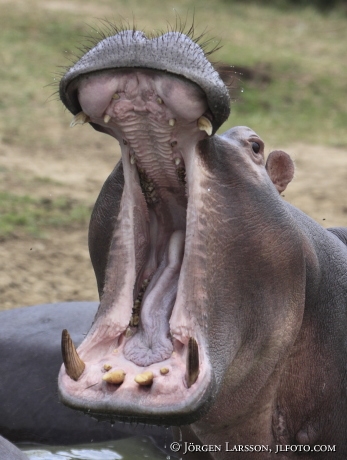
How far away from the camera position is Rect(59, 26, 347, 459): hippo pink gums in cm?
277

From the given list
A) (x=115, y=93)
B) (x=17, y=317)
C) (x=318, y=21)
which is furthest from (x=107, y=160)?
(x=318, y=21)

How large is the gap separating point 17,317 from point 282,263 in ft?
6.79

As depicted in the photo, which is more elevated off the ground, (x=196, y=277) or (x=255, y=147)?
(x=255, y=147)

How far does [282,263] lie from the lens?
3195 millimetres

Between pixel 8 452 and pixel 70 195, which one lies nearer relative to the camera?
pixel 8 452

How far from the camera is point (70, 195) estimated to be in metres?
8.52

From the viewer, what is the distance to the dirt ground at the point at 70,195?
6.54 meters

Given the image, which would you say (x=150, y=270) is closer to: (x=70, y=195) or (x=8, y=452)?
(x=8, y=452)

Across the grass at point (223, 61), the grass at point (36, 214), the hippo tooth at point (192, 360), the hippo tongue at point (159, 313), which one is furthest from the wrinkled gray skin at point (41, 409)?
the grass at point (223, 61)

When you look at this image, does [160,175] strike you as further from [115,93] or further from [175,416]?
[175,416]

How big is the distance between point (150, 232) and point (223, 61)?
9.07 metres

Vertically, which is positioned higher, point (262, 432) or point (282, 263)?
point (282, 263)

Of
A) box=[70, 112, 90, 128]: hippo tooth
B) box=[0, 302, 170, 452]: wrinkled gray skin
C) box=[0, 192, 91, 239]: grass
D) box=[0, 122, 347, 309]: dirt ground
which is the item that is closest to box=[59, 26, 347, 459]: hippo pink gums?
box=[70, 112, 90, 128]: hippo tooth

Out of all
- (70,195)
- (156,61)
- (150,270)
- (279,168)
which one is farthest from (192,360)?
(70,195)
